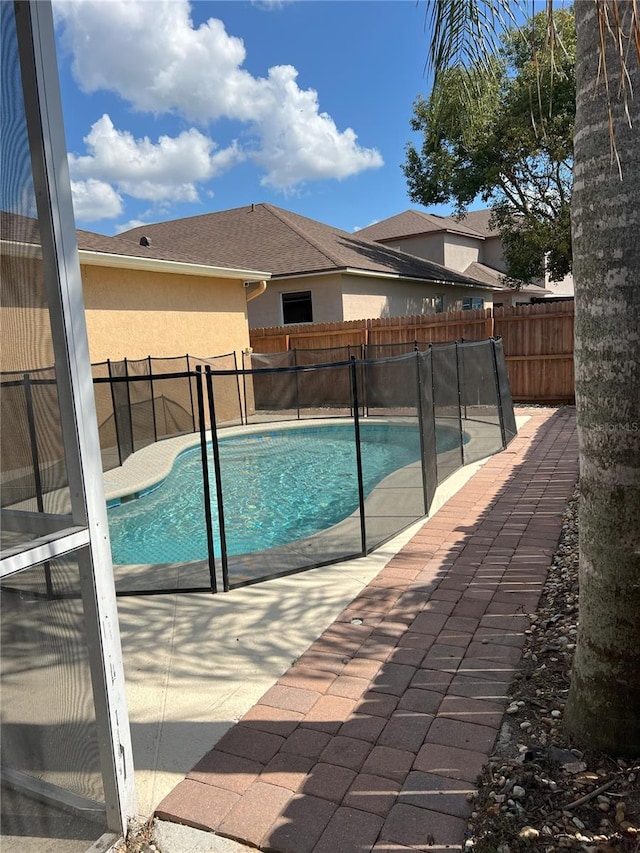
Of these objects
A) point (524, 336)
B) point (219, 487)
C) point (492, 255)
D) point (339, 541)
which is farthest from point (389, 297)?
point (219, 487)

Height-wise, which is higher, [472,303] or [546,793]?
[472,303]

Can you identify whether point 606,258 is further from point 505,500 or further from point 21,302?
point 505,500

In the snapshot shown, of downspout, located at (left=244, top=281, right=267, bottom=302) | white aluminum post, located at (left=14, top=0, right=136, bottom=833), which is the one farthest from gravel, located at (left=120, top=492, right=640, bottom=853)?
downspout, located at (left=244, top=281, right=267, bottom=302)

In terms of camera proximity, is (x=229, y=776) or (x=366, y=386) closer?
(x=229, y=776)

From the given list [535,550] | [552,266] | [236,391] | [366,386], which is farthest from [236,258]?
[535,550]

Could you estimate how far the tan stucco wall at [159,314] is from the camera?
12.5m

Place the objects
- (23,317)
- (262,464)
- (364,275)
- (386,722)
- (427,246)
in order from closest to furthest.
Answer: (23,317) < (386,722) < (262,464) < (364,275) < (427,246)

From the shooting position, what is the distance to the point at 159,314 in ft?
46.2

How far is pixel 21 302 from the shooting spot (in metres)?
2.04

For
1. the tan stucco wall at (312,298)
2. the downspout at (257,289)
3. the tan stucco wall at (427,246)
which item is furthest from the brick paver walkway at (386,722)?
the tan stucco wall at (427,246)

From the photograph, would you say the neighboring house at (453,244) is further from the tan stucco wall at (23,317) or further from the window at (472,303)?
the tan stucco wall at (23,317)

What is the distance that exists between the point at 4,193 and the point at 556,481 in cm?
680

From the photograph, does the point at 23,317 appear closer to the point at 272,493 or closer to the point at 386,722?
the point at 386,722

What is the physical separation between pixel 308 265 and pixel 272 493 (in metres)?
12.2
